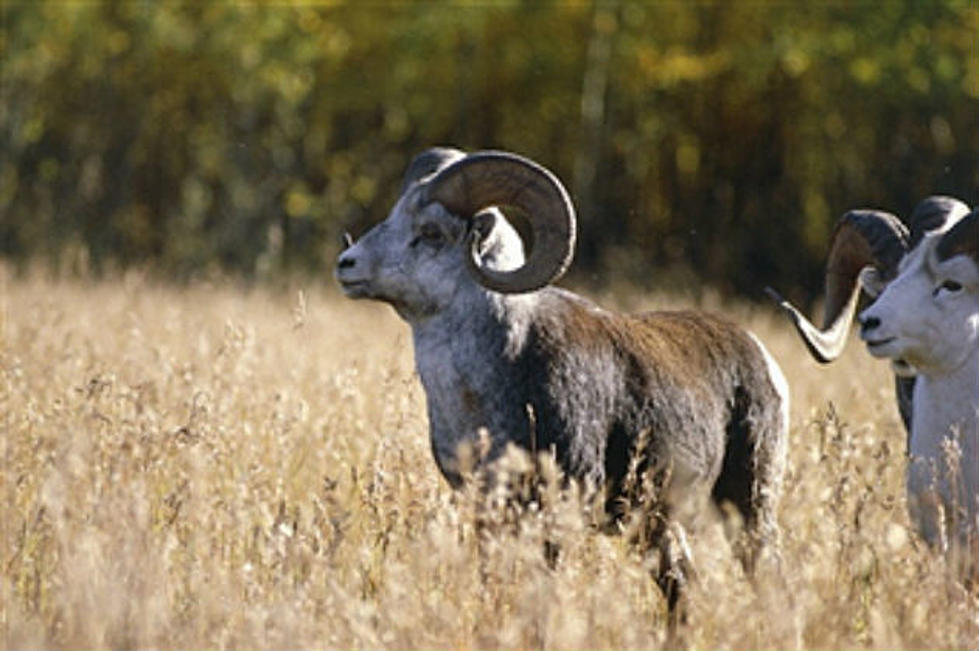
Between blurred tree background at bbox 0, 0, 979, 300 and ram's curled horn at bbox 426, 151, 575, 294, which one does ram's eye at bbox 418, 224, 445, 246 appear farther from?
blurred tree background at bbox 0, 0, 979, 300

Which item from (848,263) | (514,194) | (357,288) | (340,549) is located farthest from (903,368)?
(340,549)

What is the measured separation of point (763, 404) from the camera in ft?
24.0

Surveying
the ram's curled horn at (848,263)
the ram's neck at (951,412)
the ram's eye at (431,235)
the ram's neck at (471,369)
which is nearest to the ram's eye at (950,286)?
the ram's neck at (951,412)

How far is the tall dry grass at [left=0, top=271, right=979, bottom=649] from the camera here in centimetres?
471

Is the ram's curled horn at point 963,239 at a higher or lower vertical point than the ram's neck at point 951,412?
higher

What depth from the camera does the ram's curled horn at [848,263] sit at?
7519 mm

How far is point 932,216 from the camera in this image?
23.8 feet

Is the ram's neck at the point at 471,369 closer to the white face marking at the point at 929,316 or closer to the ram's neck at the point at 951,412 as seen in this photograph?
the white face marking at the point at 929,316

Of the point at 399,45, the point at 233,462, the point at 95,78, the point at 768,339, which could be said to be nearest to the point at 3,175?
the point at 95,78

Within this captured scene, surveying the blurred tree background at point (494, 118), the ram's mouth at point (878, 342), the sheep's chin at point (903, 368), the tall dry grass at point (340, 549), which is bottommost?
the tall dry grass at point (340, 549)

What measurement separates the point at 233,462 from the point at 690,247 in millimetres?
21062

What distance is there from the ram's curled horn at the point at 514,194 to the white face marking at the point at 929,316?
117 cm

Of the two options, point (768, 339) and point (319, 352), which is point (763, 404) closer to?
point (319, 352)

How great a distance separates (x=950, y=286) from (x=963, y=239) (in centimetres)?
19
